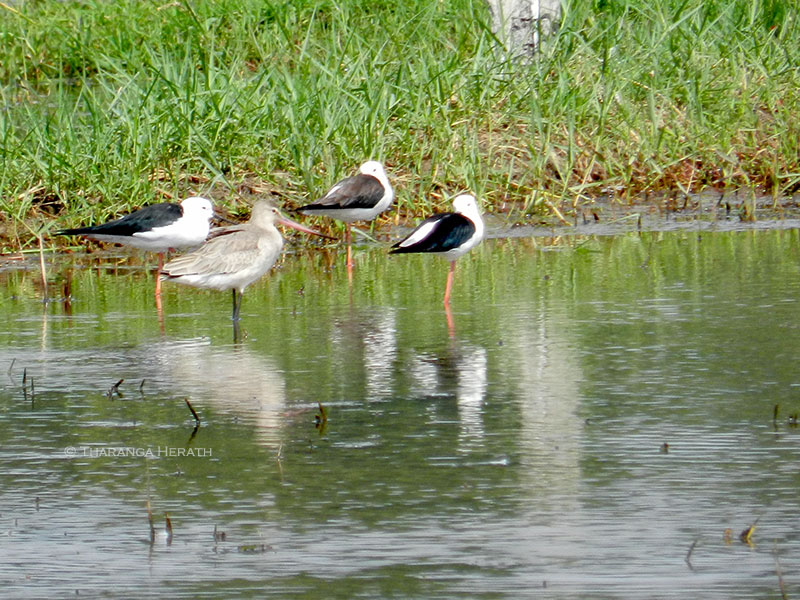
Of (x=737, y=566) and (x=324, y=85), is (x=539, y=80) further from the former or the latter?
(x=737, y=566)

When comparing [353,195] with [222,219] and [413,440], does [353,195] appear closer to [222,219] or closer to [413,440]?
[222,219]

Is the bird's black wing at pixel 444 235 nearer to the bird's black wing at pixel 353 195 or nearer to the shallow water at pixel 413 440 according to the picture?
the shallow water at pixel 413 440

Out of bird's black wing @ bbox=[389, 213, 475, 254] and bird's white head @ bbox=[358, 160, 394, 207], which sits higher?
bird's white head @ bbox=[358, 160, 394, 207]

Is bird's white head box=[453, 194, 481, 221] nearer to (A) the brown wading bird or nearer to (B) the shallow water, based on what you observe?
(B) the shallow water

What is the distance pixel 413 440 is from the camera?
572 centimetres

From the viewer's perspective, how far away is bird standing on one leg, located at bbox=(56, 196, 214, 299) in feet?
33.1

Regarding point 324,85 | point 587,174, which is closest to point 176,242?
point 324,85

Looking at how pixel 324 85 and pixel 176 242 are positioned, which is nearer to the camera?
pixel 176 242

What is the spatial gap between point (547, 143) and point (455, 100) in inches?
40.3

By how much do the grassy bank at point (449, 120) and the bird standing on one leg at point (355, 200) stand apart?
67 centimetres

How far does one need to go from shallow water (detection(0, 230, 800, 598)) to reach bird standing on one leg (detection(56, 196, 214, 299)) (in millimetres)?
632

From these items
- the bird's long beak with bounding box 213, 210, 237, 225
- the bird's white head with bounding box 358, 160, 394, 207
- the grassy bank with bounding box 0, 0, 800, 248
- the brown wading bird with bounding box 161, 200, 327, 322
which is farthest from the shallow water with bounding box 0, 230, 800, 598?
the grassy bank with bounding box 0, 0, 800, 248

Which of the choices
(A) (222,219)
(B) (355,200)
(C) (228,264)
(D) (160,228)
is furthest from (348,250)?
(C) (228,264)

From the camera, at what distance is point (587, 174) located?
12.6 m
